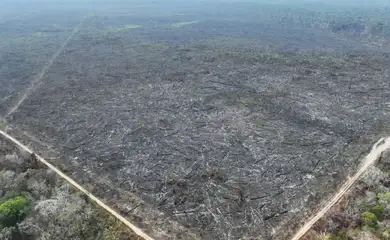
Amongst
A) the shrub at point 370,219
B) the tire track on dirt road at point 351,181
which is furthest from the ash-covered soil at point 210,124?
the shrub at point 370,219

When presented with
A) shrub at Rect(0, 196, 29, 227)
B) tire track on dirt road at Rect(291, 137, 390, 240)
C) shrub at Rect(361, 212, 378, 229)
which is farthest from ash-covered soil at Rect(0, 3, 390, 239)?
shrub at Rect(0, 196, 29, 227)

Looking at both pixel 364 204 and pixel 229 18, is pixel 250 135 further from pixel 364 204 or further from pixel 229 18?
pixel 229 18

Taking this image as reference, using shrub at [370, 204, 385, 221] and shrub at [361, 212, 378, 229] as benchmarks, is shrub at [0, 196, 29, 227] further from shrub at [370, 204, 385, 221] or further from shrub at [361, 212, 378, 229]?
shrub at [370, 204, 385, 221]

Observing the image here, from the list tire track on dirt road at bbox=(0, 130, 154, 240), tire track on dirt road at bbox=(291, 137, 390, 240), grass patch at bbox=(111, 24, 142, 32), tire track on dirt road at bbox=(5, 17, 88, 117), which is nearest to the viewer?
tire track on dirt road at bbox=(0, 130, 154, 240)

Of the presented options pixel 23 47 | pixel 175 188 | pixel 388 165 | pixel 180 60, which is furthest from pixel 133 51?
pixel 388 165

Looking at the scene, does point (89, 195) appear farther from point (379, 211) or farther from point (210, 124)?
point (379, 211)

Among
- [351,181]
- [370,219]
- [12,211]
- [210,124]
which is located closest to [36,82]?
[210,124]

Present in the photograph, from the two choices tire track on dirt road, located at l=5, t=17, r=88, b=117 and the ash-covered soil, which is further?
tire track on dirt road, located at l=5, t=17, r=88, b=117
